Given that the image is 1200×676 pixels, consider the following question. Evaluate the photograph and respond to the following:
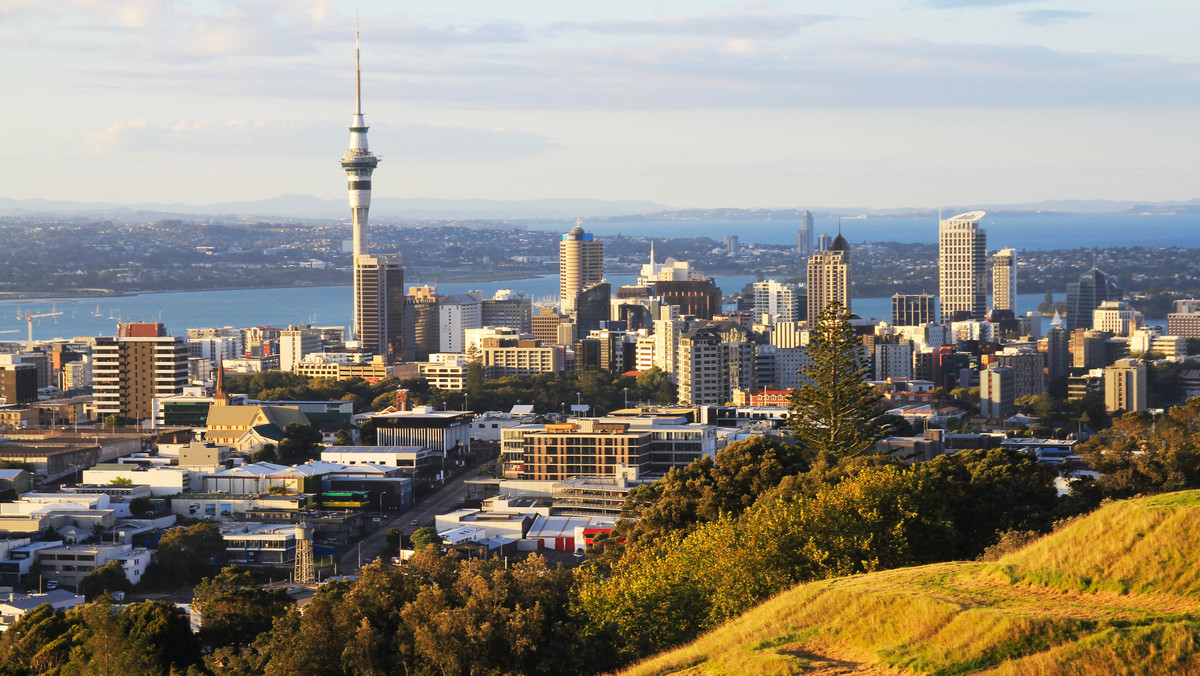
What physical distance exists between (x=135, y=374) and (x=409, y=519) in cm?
2605

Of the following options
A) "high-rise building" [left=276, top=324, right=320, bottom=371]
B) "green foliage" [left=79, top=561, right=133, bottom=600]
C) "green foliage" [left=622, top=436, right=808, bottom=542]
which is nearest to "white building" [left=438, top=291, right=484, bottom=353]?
"high-rise building" [left=276, top=324, right=320, bottom=371]

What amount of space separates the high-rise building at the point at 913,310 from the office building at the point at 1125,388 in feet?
133

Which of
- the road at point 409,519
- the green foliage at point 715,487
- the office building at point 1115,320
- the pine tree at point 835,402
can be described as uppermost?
the pine tree at point 835,402

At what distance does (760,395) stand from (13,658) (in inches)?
1668

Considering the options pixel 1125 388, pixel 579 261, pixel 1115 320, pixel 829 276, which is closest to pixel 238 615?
pixel 1125 388

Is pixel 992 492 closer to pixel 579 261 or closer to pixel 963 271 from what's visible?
pixel 963 271

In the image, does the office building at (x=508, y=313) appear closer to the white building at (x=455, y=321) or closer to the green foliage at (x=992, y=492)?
the white building at (x=455, y=321)

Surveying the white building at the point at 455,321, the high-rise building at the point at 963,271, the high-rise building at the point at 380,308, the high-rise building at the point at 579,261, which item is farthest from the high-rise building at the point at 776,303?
the high-rise building at the point at 380,308

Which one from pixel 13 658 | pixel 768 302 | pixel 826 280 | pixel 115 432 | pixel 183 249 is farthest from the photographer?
pixel 183 249

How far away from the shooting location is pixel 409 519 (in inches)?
1526

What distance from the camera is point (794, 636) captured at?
10859 millimetres

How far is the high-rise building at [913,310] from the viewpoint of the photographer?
102 meters

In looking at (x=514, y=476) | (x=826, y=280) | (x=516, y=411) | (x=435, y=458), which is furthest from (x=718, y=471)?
(x=826, y=280)

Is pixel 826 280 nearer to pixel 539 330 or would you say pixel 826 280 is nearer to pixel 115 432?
pixel 539 330
